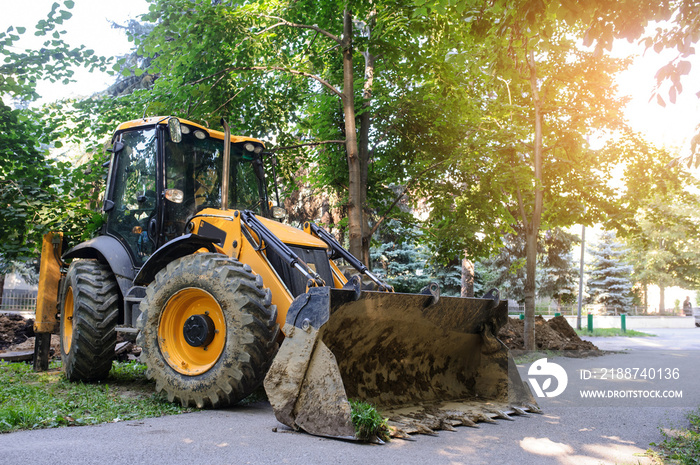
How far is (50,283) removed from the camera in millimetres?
7648

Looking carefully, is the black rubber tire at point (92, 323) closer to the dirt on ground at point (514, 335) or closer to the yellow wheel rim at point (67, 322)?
the yellow wheel rim at point (67, 322)

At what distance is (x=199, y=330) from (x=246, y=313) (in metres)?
0.73

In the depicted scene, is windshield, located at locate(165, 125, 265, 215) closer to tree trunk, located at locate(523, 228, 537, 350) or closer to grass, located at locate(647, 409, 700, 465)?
grass, located at locate(647, 409, 700, 465)

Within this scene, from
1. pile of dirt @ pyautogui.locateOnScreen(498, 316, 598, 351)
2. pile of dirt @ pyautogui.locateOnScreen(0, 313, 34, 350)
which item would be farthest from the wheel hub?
pile of dirt @ pyautogui.locateOnScreen(498, 316, 598, 351)

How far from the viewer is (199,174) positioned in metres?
6.55

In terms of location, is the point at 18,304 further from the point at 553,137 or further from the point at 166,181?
the point at 553,137

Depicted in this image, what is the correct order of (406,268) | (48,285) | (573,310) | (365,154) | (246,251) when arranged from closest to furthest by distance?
1. (246,251)
2. (48,285)
3. (365,154)
4. (406,268)
5. (573,310)

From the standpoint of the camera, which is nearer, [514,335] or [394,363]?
[394,363]

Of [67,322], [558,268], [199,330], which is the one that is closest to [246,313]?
[199,330]

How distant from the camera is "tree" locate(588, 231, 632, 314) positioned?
131ft

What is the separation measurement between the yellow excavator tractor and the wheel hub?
0.01 metres

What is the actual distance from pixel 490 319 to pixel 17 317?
11315 mm

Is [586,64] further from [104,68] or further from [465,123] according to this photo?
[104,68]

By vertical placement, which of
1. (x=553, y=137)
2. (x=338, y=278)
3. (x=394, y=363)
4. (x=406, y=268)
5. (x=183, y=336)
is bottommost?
(x=394, y=363)
